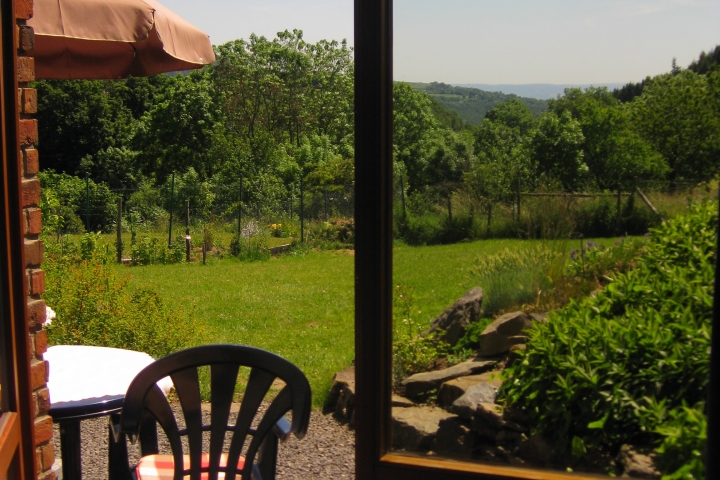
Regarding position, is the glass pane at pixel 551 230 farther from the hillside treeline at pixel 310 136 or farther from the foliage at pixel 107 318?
the foliage at pixel 107 318

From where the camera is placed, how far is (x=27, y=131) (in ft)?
5.76

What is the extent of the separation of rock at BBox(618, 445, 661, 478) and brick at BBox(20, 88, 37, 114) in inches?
61.6

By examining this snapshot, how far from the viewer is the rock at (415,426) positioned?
1.45 metres

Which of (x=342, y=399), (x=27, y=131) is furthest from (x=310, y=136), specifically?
(x=27, y=131)

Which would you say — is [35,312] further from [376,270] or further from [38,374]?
[376,270]

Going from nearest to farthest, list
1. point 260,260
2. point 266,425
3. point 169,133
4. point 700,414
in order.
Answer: point 700,414 → point 266,425 → point 260,260 → point 169,133

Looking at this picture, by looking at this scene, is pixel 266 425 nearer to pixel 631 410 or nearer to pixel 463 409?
pixel 463 409

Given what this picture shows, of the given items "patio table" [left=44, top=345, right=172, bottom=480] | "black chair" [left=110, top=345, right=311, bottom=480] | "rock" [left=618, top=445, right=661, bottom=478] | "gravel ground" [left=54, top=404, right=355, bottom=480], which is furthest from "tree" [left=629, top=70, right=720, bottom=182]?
"gravel ground" [left=54, top=404, right=355, bottom=480]

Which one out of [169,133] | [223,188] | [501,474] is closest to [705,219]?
[501,474]

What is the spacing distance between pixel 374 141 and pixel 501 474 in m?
0.70

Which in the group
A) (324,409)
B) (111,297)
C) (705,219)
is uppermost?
(705,219)

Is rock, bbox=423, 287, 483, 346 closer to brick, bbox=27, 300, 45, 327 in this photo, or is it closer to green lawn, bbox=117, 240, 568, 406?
brick, bbox=27, 300, 45, 327

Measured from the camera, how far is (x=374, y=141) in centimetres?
138

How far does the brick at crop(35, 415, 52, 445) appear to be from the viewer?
180cm
